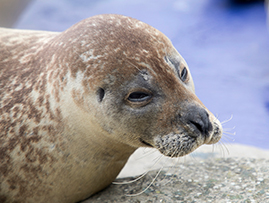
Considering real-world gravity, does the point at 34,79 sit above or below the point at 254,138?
below

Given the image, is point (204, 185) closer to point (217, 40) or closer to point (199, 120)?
point (199, 120)

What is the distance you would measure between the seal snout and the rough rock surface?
0.81 meters

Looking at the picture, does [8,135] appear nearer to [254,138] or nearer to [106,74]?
[106,74]

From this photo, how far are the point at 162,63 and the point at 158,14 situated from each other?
28.7 ft

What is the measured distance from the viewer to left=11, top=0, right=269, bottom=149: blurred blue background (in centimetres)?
672

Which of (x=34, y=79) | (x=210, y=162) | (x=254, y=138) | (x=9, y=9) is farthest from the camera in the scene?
(x=9, y=9)

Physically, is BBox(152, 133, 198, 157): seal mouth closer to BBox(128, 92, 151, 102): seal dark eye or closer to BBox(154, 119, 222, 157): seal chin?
BBox(154, 119, 222, 157): seal chin

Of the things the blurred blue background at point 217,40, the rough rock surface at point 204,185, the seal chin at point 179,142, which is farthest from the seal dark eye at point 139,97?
the blurred blue background at point 217,40

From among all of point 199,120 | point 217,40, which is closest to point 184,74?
point 199,120

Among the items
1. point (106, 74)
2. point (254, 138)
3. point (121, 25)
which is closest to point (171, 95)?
point (106, 74)

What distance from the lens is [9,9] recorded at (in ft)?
29.5

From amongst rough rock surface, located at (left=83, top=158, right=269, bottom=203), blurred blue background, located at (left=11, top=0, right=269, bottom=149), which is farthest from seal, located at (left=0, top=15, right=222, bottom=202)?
blurred blue background, located at (left=11, top=0, right=269, bottom=149)

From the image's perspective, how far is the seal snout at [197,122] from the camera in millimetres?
2354

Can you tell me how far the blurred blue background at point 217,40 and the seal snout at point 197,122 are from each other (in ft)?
11.1
